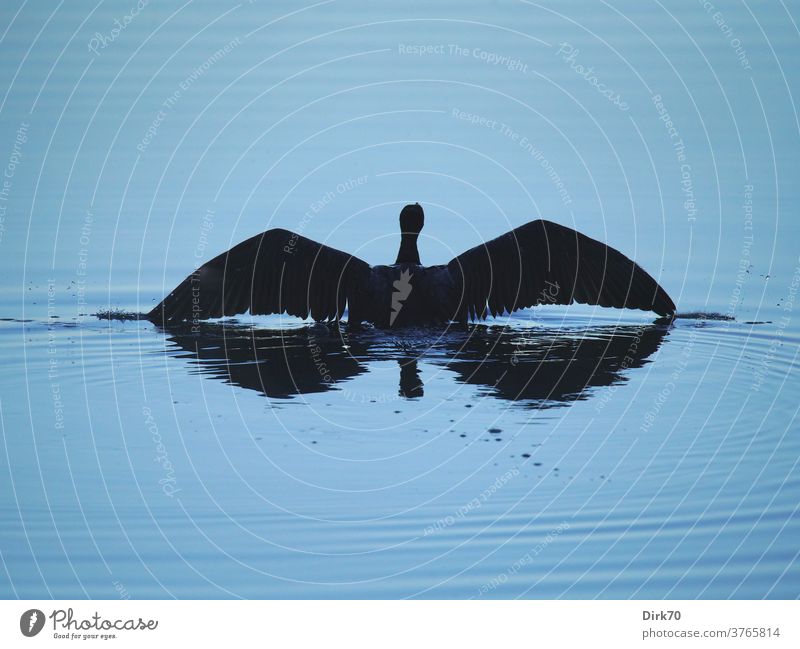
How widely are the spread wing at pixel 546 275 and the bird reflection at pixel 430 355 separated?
35 cm

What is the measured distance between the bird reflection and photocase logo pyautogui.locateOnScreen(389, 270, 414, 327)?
259 millimetres

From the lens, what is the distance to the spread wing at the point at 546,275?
1298cm

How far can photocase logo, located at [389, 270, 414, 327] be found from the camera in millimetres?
13016

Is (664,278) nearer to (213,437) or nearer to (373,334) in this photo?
(373,334)

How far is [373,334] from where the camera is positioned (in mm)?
12969

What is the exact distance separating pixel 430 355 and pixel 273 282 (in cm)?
251
